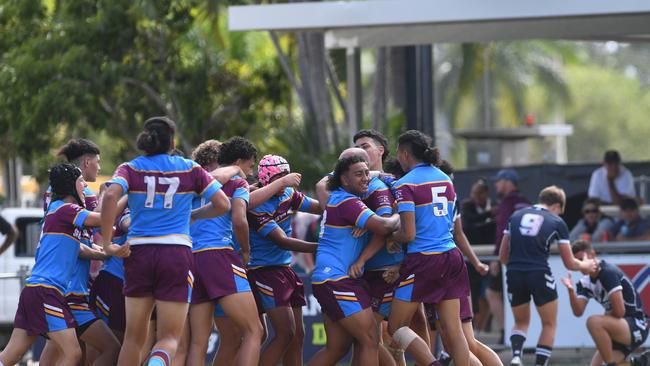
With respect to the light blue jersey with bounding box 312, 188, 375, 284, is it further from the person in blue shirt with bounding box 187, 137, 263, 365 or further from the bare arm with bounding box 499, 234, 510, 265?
the bare arm with bounding box 499, 234, 510, 265

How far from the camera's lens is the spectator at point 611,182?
61.1ft

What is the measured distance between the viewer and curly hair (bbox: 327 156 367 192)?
34.7 ft

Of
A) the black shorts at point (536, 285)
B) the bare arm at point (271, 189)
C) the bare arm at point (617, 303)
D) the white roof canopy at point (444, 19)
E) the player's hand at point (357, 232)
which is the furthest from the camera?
the white roof canopy at point (444, 19)

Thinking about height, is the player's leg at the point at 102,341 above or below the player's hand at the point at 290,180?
below

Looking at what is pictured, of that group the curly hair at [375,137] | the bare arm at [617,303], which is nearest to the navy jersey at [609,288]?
the bare arm at [617,303]

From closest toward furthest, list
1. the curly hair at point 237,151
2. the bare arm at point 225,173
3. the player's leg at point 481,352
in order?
the bare arm at point 225,173, the curly hair at point 237,151, the player's leg at point 481,352

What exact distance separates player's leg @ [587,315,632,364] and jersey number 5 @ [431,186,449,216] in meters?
3.00

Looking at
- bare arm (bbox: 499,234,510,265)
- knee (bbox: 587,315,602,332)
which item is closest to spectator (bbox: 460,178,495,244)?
bare arm (bbox: 499,234,510,265)

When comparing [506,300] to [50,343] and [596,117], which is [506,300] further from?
[596,117]

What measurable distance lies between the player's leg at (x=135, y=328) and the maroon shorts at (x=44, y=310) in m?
0.69

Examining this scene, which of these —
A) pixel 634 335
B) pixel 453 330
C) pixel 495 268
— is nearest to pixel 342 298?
pixel 453 330

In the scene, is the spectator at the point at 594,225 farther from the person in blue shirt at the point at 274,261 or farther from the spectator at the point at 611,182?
the person in blue shirt at the point at 274,261

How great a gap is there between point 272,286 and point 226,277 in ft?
2.26

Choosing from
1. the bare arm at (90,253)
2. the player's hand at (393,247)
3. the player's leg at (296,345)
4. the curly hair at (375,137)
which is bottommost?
the player's leg at (296,345)
